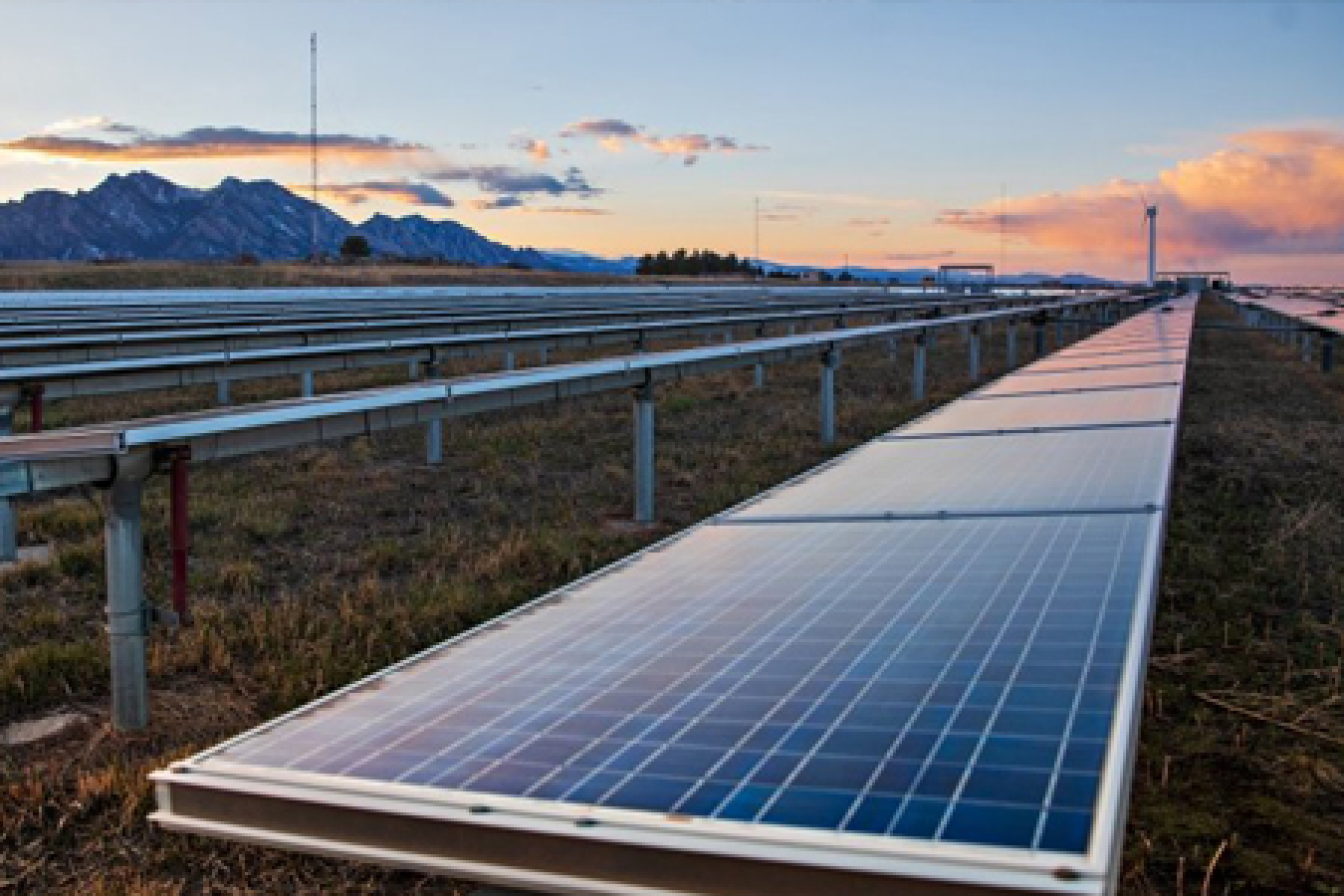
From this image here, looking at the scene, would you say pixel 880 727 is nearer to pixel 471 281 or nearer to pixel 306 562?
pixel 306 562

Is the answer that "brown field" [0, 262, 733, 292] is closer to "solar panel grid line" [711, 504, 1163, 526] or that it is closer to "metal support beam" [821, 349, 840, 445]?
"metal support beam" [821, 349, 840, 445]

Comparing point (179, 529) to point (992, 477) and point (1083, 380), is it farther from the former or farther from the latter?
point (1083, 380)

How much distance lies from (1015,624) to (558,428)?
10.9 m

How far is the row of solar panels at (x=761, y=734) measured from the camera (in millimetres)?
1882

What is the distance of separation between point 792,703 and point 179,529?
3.14 metres

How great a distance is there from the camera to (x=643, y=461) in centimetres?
908

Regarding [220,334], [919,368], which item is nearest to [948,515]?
[220,334]

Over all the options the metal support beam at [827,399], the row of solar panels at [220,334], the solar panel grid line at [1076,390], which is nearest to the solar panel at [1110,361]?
the solar panel grid line at [1076,390]

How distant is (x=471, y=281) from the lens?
156ft

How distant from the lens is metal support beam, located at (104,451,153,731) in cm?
457

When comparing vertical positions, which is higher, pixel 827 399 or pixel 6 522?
pixel 827 399

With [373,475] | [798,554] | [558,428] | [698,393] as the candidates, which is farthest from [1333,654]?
[698,393]

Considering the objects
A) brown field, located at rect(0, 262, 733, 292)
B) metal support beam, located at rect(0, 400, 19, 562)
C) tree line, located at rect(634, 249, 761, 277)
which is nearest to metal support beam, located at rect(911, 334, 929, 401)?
metal support beam, located at rect(0, 400, 19, 562)

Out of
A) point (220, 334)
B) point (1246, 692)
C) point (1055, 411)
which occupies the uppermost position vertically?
point (220, 334)
